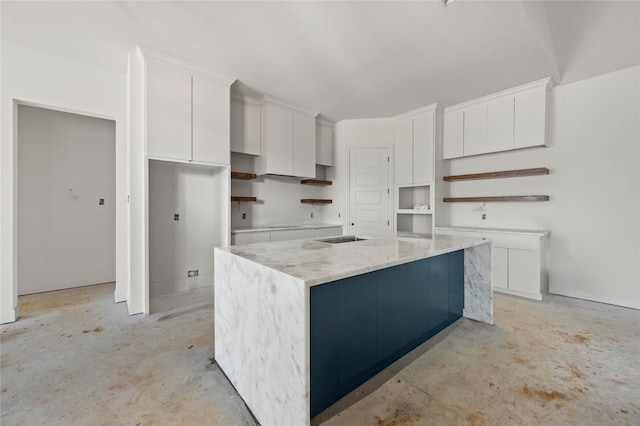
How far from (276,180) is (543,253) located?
410 centimetres

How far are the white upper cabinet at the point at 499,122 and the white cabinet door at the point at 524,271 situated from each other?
59.1 inches

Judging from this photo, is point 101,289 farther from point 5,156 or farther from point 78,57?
point 78,57

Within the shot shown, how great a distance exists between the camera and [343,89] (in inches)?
151

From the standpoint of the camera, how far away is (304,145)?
4.67m

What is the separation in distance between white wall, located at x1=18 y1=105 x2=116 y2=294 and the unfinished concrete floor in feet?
3.95

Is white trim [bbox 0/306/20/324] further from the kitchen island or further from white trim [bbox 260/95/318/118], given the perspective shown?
white trim [bbox 260/95/318/118]

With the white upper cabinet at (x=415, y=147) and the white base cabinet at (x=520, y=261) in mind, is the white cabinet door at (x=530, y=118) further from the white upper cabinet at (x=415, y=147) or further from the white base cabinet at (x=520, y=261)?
the white base cabinet at (x=520, y=261)

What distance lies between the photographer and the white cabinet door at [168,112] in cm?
296

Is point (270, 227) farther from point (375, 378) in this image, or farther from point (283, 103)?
point (375, 378)

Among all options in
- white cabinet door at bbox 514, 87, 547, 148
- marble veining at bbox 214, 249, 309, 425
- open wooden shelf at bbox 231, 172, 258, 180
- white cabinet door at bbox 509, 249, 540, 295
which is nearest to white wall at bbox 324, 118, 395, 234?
open wooden shelf at bbox 231, 172, 258, 180

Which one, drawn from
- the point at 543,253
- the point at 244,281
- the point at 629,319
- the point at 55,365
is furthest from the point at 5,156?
the point at 629,319

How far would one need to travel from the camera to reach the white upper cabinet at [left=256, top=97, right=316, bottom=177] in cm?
424

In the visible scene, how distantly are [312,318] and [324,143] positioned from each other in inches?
168

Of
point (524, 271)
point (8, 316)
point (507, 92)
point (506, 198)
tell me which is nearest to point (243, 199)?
point (8, 316)
